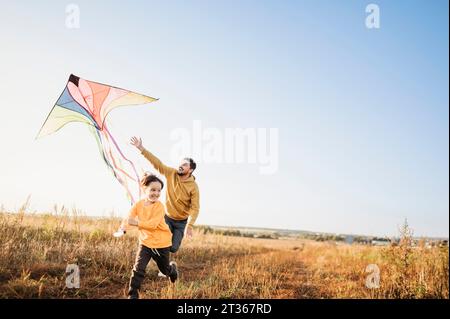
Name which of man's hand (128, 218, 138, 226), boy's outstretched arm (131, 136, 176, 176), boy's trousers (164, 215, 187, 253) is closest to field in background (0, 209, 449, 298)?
boy's trousers (164, 215, 187, 253)

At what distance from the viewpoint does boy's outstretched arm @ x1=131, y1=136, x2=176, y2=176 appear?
20.0ft

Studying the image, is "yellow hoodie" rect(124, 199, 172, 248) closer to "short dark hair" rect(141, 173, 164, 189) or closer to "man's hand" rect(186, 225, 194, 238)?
"short dark hair" rect(141, 173, 164, 189)

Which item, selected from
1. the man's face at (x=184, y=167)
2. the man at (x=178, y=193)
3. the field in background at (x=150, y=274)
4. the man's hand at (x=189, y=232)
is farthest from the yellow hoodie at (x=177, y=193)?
the field in background at (x=150, y=274)

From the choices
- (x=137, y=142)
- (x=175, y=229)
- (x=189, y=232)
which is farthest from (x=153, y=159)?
(x=189, y=232)

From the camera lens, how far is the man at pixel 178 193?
637cm

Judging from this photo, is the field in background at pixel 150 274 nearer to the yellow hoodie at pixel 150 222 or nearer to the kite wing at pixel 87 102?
the yellow hoodie at pixel 150 222

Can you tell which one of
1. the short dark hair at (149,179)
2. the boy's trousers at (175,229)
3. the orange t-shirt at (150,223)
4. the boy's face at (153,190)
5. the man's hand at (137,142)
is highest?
the man's hand at (137,142)

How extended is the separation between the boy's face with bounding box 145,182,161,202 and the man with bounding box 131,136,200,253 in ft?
4.54

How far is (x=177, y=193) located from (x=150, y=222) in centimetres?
159

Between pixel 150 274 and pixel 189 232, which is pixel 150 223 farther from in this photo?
pixel 150 274

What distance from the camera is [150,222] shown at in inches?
191
